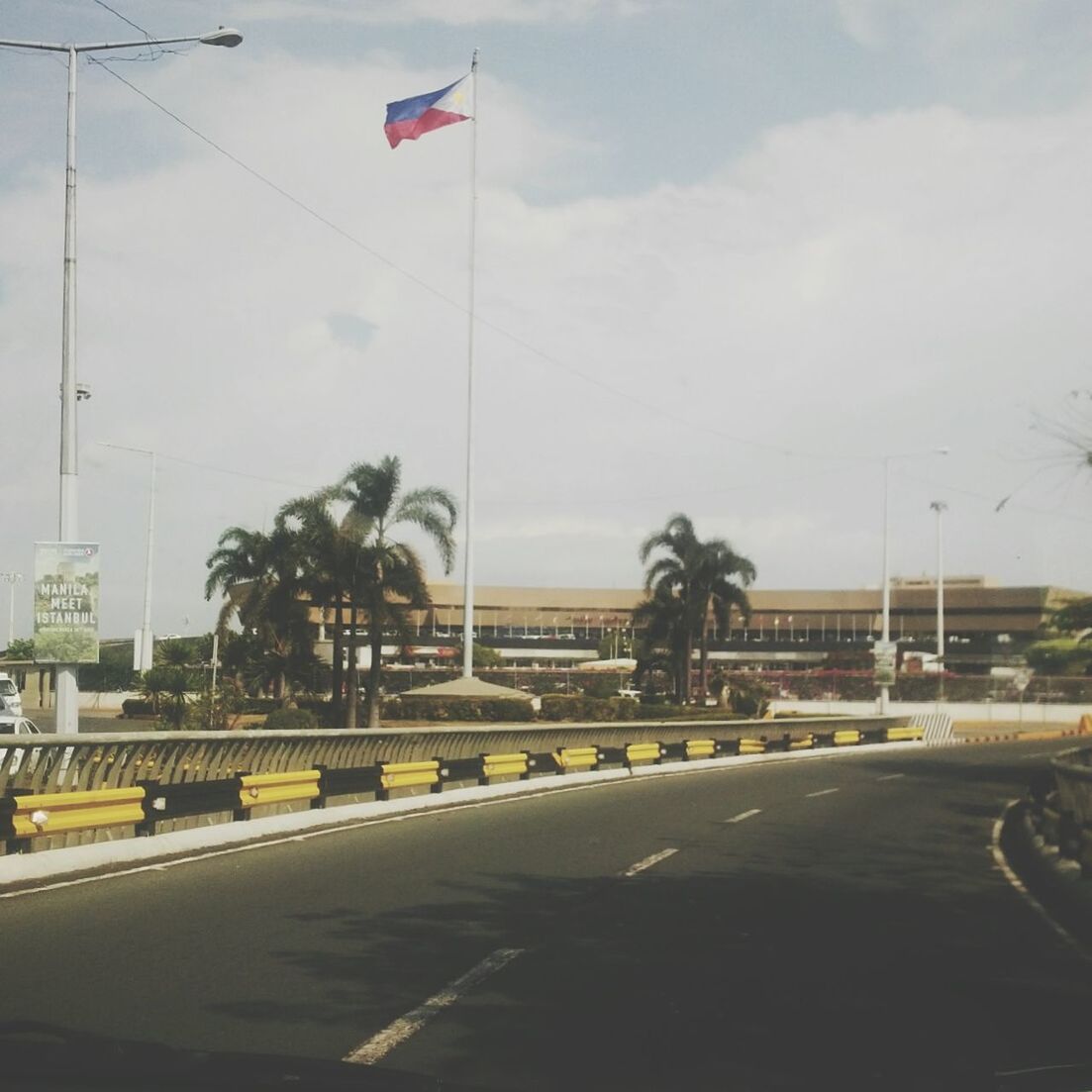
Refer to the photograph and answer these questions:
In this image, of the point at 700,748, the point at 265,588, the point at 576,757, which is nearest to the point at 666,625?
the point at 265,588

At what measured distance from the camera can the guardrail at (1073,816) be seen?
1298 centimetres

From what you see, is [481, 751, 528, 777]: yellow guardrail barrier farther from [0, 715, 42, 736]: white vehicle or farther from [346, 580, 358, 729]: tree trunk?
[346, 580, 358, 729]: tree trunk

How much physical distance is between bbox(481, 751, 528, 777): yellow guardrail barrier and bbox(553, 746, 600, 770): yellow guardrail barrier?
2323 millimetres

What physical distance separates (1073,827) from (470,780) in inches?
513

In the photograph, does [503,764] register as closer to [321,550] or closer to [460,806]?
[460,806]

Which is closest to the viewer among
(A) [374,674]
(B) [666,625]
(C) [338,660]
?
(A) [374,674]

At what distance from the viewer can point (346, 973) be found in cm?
862

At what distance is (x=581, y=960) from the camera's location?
30.3ft

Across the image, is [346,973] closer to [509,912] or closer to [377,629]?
[509,912]

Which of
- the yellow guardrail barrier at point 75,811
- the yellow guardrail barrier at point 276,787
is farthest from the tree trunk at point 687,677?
the yellow guardrail barrier at point 75,811

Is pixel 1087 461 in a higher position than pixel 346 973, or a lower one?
higher

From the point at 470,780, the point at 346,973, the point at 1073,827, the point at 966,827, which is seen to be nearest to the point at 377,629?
the point at 470,780

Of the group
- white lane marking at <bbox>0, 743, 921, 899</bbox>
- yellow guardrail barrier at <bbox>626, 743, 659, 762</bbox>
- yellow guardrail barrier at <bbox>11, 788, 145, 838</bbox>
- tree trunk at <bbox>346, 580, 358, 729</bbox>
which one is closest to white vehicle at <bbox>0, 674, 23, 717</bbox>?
tree trunk at <bbox>346, 580, 358, 729</bbox>

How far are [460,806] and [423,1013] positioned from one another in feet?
48.5
